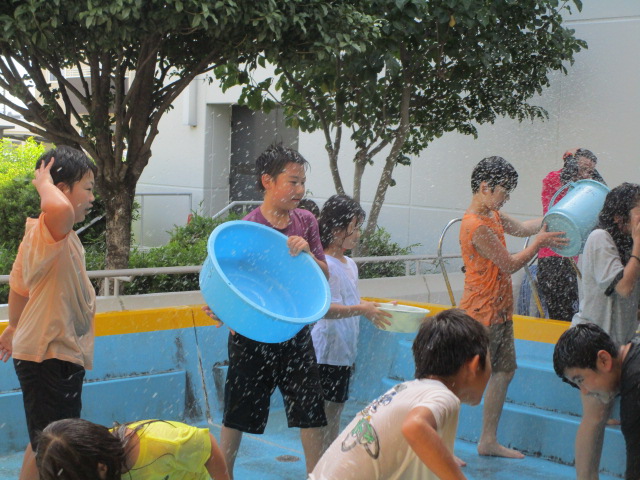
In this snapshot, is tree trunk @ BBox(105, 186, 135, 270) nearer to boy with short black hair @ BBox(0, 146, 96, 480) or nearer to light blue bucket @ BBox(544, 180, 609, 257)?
light blue bucket @ BBox(544, 180, 609, 257)

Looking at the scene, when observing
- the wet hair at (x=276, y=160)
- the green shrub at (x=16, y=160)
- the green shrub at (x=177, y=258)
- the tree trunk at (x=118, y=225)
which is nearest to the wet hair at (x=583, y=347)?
the wet hair at (x=276, y=160)

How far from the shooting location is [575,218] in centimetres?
524

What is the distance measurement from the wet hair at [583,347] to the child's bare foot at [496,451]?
6.69ft

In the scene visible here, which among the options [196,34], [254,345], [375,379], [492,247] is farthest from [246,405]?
[196,34]

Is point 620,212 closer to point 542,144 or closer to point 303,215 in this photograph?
point 303,215

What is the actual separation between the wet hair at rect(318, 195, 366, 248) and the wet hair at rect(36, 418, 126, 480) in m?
2.35

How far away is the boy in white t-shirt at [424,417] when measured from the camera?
8.24ft

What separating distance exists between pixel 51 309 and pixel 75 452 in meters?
1.23

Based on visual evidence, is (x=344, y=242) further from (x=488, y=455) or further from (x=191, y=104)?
(x=191, y=104)

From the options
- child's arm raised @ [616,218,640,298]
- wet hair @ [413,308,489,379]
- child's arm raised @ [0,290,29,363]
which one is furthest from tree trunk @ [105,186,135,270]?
wet hair @ [413,308,489,379]

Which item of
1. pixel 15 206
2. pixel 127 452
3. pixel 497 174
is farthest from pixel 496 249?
pixel 15 206

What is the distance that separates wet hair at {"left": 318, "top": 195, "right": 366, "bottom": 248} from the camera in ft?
15.5

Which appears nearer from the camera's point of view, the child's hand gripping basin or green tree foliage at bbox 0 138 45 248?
the child's hand gripping basin

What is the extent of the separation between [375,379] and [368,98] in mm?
3696
